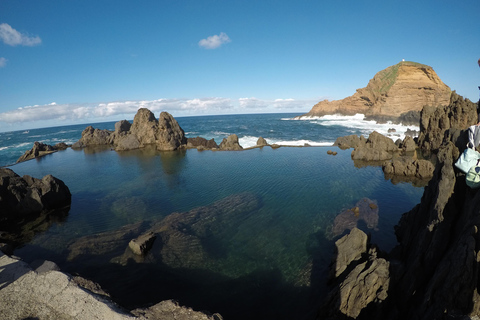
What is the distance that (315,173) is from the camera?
1471 inches

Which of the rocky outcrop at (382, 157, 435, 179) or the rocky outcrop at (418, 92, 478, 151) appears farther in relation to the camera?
the rocky outcrop at (418, 92, 478, 151)

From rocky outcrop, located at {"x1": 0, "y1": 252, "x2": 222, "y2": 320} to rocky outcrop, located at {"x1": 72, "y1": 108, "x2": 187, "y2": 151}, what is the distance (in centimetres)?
5363

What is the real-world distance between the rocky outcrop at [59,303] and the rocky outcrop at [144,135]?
176ft

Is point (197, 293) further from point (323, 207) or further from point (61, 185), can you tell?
point (61, 185)

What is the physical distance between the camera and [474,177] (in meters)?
9.29

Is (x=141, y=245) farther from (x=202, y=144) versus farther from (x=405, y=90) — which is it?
(x=405, y=90)

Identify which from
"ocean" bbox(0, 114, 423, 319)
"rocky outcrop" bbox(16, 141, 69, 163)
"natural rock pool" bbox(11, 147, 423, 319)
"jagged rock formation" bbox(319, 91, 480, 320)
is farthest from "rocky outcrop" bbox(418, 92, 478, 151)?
"rocky outcrop" bbox(16, 141, 69, 163)

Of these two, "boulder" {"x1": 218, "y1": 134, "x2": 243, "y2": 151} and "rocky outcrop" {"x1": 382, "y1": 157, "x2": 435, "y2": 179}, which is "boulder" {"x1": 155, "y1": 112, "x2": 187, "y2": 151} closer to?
"boulder" {"x1": 218, "y1": 134, "x2": 243, "y2": 151}

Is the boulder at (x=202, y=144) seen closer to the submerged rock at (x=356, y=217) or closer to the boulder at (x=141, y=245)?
the submerged rock at (x=356, y=217)

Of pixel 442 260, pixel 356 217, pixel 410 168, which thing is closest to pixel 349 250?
pixel 442 260

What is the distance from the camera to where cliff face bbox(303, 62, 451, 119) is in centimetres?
10160

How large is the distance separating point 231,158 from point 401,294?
41.5 meters

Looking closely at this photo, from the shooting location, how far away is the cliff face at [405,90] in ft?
333

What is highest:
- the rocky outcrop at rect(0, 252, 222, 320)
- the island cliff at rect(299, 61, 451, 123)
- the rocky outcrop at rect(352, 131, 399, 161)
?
the island cliff at rect(299, 61, 451, 123)
